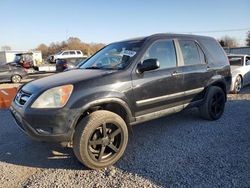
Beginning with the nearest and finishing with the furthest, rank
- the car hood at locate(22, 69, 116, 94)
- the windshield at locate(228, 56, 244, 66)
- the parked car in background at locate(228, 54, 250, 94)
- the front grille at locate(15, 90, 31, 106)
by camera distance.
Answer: the car hood at locate(22, 69, 116, 94)
the front grille at locate(15, 90, 31, 106)
the parked car in background at locate(228, 54, 250, 94)
the windshield at locate(228, 56, 244, 66)

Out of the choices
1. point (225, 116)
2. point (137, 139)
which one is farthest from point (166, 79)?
point (225, 116)

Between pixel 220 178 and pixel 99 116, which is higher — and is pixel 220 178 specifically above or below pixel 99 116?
below

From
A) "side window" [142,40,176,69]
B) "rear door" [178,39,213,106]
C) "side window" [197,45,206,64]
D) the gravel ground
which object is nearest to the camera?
the gravel ground

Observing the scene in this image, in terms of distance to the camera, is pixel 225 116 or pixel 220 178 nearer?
pixel 220 178

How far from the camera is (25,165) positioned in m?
→ 4.19

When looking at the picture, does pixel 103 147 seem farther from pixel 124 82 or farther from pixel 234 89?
pixel 234 89

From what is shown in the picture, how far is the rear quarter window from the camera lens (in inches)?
232

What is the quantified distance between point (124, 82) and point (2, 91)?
6.26 m

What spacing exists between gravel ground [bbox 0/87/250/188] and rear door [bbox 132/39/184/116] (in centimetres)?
67

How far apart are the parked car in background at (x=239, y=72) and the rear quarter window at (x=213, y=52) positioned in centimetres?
338

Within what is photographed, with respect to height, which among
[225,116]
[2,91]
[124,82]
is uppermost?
[124,82]

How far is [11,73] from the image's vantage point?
1850 centimetres

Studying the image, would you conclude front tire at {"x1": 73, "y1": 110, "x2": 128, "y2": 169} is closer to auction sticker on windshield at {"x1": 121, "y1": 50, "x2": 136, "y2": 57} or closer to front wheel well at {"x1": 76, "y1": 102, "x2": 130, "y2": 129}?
front wheel well at {"x1": 76, "y1": 102, "x2": 130, "y2": 129}

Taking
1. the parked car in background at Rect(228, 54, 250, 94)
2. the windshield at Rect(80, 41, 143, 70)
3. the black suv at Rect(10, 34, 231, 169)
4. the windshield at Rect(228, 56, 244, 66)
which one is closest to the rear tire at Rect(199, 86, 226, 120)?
the black suv at Rect(10, 34, 231, 169)
